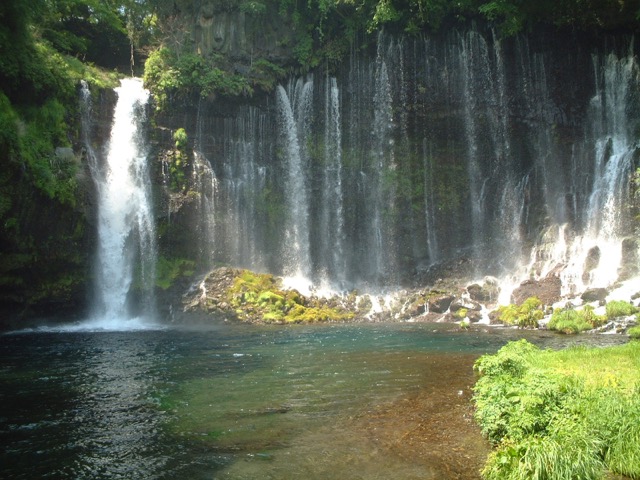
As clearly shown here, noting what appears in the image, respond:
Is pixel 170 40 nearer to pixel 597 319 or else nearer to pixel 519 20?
pixel 519 20

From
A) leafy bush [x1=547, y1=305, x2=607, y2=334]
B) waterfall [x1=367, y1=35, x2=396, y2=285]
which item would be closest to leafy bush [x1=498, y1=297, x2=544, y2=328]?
leafy bush [x1=547, y1=305, x2=607, y2=334]

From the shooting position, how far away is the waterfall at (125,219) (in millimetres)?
28672

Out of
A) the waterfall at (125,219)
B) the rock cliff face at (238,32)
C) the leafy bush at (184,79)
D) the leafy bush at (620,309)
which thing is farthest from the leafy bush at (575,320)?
the rock cliff face at (238,32)

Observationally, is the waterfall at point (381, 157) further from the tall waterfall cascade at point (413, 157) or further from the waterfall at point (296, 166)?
the waterfall at point (296, 166)

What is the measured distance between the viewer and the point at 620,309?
20.7 meters

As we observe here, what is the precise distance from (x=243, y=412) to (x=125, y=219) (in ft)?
75.7

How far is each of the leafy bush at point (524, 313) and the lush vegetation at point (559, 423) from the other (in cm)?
1349

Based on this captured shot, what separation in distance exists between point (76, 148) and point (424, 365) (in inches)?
939

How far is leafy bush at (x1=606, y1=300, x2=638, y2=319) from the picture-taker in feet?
67.4

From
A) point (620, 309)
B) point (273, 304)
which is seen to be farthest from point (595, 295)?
point (273, 304)

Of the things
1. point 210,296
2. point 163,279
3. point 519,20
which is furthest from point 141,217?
point 519,20

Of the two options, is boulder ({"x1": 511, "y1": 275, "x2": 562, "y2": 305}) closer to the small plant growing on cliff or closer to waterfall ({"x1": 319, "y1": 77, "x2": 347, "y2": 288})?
waterfall ({"x1": 319, "y1": 77, "x2": 347, "y2": 288})

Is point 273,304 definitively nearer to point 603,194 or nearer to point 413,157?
point 413,157

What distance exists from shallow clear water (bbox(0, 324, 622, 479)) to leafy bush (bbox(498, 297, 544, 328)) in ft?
13.9
